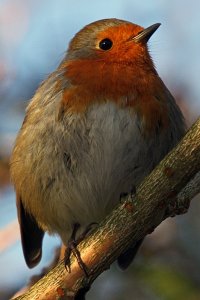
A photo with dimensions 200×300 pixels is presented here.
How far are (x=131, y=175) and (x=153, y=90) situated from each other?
574 millimetres

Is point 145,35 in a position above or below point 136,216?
above

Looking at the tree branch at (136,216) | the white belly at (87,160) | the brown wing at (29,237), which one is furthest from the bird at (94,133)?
the tree branch at (136,216)

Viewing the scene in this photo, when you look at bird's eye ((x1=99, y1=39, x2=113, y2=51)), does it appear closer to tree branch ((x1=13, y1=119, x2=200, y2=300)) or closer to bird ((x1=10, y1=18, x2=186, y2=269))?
bird ((x1=10, y1=18, x2=186, y2=269))

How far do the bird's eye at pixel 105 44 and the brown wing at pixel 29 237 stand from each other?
1262 mm

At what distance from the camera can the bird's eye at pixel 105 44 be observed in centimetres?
425

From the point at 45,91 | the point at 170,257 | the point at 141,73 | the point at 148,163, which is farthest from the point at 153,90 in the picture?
the point at 170,257

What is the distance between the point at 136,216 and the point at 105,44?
1.83 metres

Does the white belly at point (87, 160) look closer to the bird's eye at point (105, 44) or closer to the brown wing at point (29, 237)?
the brown wing at point (29, 237)

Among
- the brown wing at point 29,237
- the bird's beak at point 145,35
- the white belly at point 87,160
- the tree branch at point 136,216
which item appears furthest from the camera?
the brown wing at point 29,237

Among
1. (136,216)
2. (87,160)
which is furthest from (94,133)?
(136,216)

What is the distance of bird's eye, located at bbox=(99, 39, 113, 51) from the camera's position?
167 inches

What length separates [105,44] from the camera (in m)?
4.30

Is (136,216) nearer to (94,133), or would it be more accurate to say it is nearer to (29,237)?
(94,133)

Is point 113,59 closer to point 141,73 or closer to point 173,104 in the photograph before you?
point 141,73
